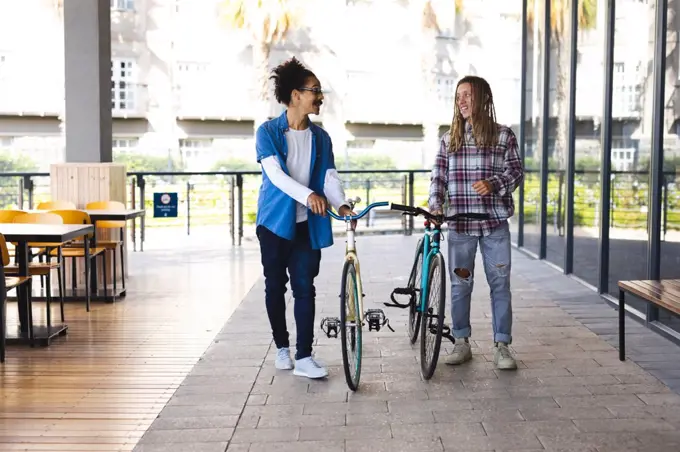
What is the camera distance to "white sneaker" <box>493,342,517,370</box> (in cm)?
463

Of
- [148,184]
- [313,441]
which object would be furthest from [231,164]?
[313,441]

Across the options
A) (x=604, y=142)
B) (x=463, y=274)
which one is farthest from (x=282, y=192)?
(x=604, y=142)

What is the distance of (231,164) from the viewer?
23.0 metres

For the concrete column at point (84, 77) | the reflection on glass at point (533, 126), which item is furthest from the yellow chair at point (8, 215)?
the reflection on glass at point (533, 126)

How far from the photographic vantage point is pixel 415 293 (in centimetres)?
501

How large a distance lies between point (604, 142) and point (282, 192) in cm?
344

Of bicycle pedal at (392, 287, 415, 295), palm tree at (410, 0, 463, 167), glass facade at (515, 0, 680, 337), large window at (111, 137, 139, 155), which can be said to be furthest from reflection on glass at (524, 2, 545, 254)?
large window at (111, 137, 139, 155)

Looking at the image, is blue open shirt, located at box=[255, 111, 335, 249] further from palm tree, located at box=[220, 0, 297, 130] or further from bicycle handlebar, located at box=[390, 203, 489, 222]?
palm tree, located at box=[220, 0, 297, 130]

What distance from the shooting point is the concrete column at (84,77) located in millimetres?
7875

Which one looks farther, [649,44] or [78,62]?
[78,62]

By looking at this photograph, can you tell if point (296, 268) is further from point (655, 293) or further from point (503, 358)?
point (655, 293)

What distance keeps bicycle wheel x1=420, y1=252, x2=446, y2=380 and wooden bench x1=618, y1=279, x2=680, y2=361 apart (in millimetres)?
987

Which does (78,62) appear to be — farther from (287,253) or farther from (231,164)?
(231,164)

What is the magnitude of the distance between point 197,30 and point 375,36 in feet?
14.3
